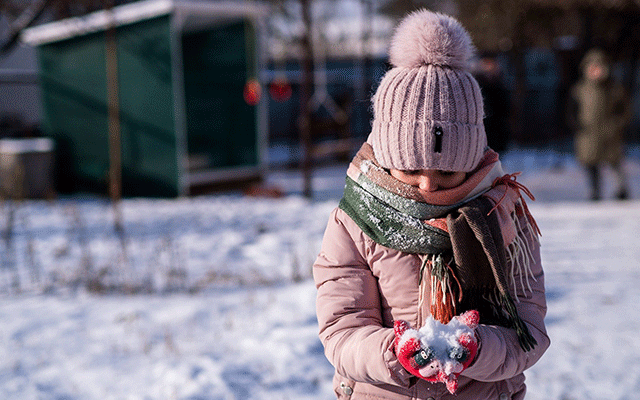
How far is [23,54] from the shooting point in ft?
53.5

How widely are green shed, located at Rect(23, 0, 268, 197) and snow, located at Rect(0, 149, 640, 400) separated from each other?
1540 mm

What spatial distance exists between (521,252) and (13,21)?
1100 centimetres

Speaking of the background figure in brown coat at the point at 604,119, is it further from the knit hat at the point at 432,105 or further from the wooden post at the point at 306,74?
the knit hat at the point at 432,105

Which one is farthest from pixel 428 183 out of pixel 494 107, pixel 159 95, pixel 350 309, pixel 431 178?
pixel 159 95

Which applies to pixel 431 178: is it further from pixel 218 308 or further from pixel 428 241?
pixel 218 308

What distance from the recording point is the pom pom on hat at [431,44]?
1415 mm

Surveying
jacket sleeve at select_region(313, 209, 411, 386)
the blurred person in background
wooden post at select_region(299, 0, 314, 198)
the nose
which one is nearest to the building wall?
wooden post at select_region(299, 0, 314, 198)

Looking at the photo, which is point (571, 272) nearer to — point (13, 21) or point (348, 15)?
point (13, 21)

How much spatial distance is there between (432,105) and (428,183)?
20cm

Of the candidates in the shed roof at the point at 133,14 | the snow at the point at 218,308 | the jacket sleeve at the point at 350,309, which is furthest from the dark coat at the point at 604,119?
the jacket sleeve at the point at 350,309

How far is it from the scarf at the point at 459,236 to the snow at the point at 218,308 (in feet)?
5.06

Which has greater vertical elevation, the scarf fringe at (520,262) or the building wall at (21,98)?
the building wall at (21,98)

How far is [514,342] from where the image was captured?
1.39 m

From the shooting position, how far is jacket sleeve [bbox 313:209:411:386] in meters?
1.35
